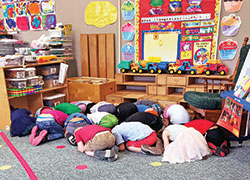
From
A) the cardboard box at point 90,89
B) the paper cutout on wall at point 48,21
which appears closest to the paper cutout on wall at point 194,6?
the cardboard box at point 90,89

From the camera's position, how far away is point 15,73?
9.53 ft

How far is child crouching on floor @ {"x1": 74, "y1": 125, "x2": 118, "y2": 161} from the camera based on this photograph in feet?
6.84

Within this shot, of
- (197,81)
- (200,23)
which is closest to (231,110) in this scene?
(197,81)

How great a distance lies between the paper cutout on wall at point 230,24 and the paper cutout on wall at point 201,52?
0.30 metres

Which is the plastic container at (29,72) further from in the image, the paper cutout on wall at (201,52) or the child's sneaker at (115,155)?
the paper cutout on wall at (201,52)

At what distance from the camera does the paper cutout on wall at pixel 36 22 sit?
4773 mm

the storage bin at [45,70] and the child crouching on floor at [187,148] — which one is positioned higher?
the storage bin at [45,70]

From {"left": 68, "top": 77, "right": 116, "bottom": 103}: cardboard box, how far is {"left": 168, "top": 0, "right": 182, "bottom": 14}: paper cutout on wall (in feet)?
Result: 5.11

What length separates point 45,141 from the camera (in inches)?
99.7

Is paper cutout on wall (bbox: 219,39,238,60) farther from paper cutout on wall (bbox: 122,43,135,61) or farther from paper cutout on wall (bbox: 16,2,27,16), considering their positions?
paper cutout on wall (bbox: 16,2,27,16)

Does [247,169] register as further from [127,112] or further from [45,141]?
[45,141]

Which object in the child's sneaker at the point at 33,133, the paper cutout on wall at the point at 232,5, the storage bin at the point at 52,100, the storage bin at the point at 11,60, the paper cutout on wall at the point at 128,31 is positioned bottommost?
the child's sneaker at the point at 33,133

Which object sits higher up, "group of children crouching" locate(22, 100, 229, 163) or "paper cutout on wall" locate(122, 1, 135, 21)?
"paper cutout on wall" locate(122, 1, 135, 21)

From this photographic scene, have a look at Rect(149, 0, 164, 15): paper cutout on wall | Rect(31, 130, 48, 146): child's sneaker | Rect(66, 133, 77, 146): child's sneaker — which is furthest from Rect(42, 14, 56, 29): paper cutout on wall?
Rect(66, 133, 77, 146): child's sneaker
